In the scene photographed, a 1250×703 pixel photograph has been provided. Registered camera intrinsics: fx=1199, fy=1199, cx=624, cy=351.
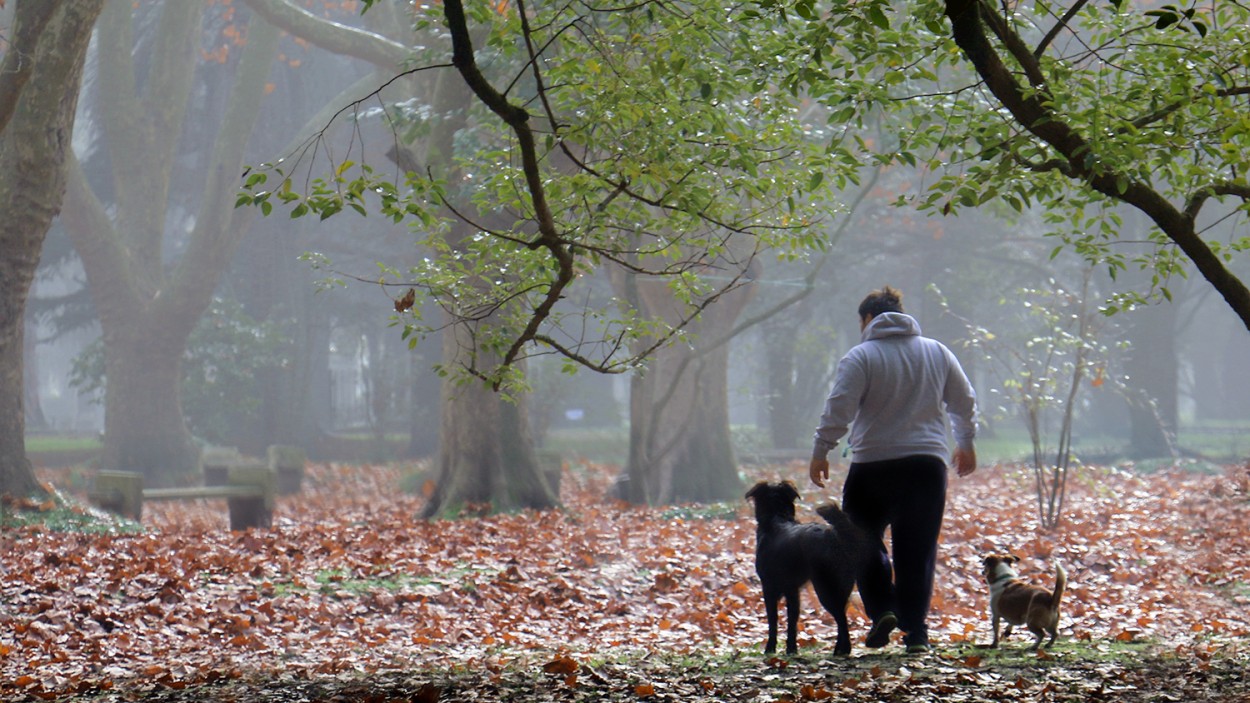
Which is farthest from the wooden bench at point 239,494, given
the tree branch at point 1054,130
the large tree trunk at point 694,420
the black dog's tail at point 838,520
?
the tree branch at point 1054,130

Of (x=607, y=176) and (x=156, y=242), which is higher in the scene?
(x=156, y=242)

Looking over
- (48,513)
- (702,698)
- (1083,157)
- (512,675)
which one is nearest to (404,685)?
(512,675)

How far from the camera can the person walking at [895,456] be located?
5941 mm

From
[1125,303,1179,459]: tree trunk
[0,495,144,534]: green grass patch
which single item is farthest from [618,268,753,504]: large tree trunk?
[1125,303,1179,459]: tree trunk

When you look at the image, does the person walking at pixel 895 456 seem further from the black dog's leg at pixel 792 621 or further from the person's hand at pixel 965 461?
the black dog's leg at pixel 792 621

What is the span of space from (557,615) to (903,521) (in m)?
3.24

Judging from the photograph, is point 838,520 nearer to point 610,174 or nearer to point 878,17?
point 610,174

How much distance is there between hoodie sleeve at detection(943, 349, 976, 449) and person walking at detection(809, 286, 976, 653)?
0.03 meters

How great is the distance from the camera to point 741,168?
21.9ft

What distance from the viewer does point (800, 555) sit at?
18.9 ft

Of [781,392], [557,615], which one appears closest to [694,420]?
[557,615]

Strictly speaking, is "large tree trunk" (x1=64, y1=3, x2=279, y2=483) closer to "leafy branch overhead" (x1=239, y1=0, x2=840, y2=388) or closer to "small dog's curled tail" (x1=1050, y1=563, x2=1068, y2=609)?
"leafy branch overhead" (x1=239, y1=0, x2=840, y2=388)

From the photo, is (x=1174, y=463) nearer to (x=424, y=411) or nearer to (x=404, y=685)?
(x=424, y=411)

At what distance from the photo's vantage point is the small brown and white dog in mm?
5863
